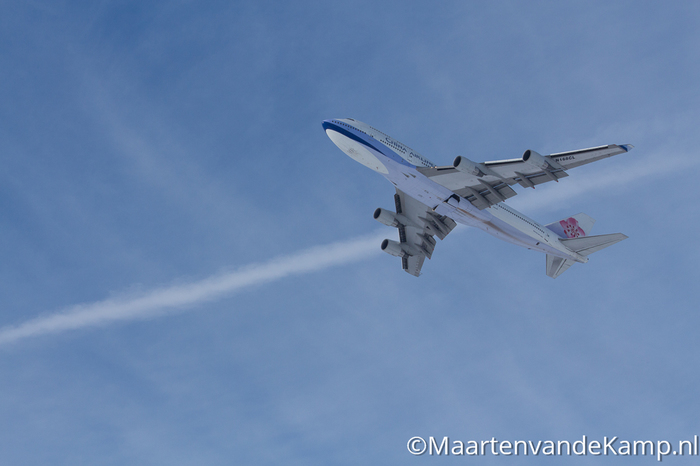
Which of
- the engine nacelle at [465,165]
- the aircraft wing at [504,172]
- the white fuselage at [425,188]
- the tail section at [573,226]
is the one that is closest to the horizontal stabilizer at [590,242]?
the white fuselage at [425,188]

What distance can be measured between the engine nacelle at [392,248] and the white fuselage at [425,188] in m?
9.13

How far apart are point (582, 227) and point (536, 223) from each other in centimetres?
844

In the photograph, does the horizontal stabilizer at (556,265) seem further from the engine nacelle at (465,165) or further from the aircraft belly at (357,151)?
the aircraft belly at (357,151)

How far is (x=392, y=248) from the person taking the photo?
57.8m

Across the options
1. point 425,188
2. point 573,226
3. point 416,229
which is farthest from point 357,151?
point 573,226

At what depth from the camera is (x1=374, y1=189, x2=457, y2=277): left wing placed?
56.5 meters

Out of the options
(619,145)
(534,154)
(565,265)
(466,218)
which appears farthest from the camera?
(565,265)

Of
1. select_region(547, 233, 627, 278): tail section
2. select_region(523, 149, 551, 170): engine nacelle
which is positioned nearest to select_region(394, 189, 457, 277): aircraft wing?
select_region(547, 233, 627, 278): tail section

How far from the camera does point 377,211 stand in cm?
5591

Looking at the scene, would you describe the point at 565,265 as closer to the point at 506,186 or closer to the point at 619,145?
the point at 506,186

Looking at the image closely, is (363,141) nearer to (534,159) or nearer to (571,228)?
(534,159)

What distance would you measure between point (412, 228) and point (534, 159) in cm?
2022

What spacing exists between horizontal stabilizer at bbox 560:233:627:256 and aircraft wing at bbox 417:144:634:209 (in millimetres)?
9867

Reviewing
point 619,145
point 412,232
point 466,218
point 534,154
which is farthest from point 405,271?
point 619,145
